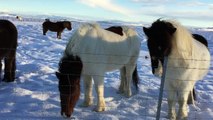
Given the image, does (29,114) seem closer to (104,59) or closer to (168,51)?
(104,59)

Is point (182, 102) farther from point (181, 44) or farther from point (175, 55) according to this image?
point (181, 44)

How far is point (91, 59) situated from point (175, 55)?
140 centimetres

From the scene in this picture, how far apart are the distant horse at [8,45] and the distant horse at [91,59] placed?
2285 millimetres

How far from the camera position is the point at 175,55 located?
564 centimetres

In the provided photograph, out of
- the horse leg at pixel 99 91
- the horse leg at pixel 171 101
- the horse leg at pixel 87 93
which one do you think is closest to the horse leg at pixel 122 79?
the horse leg at pixel 87 93

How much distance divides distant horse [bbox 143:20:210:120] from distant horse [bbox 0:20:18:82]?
356 cm

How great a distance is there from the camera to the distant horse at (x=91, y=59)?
5.80 metres

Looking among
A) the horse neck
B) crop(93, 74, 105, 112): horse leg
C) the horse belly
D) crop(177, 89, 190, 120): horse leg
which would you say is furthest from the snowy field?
the horse neck

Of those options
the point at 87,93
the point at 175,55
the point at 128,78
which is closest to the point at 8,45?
the point at 87,93

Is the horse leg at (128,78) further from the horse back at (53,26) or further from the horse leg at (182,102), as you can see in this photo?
the horse back at (53,26)

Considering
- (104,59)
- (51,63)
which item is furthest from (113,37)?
(51,63)

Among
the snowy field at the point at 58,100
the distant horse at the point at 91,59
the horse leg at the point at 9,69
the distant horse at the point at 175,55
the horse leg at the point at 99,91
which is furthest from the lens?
the horse leg at the point at 9,69

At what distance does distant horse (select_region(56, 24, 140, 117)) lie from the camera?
5797 mm

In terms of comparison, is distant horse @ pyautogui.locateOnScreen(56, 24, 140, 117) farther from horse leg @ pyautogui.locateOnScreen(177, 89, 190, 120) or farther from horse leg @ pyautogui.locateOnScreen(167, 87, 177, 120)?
horse leg @ pyautogui.locateOnScreen(177, 89, 190, 120)
